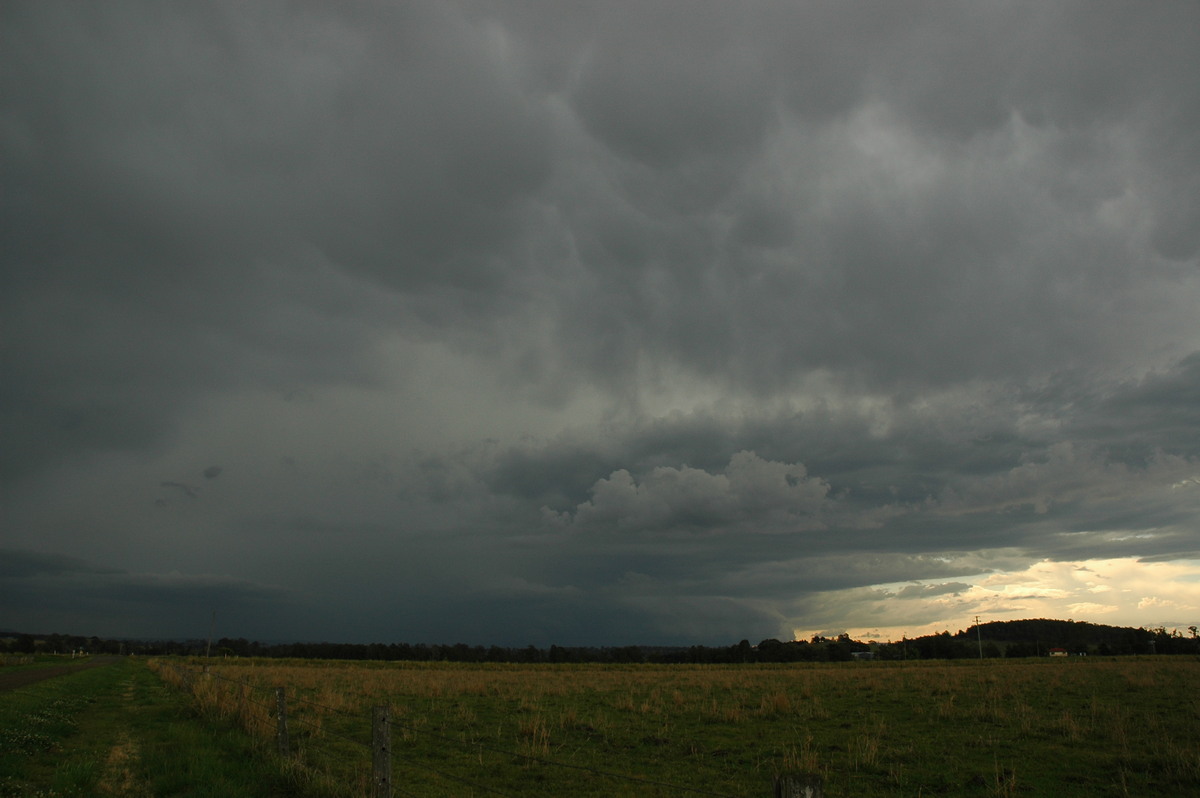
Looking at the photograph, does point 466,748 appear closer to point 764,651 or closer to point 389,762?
point 389,762

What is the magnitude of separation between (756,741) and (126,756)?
1448 cm

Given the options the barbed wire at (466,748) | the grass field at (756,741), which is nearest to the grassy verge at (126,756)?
the grass field at (756,741)

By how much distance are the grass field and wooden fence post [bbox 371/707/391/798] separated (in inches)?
59.9

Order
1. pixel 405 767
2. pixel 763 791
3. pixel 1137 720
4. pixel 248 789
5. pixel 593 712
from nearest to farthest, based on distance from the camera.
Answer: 1. pixel 248 789
2. pixel 763 791
3. pixel 405 767
4. pixel 1137 720
5. pixel 593 712

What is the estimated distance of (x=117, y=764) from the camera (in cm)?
1399

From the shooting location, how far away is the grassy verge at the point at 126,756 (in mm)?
11219

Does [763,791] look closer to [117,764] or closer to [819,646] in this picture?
[117,764]

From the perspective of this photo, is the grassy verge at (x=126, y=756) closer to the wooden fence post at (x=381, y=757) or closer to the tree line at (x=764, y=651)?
the wooden fence post at (x=381, y=757)

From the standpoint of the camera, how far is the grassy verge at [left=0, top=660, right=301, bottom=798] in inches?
442

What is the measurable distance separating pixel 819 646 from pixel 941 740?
4916 inches

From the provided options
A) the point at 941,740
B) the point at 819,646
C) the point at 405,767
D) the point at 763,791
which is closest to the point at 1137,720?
the point at 941,740

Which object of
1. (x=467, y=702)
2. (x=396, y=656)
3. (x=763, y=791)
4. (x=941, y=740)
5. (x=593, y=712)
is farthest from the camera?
(x=396, y=656)

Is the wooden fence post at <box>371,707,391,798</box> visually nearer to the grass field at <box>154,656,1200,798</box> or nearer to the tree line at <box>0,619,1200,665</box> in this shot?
the grass field at <box>154,656,1200,798</box>

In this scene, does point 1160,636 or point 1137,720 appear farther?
point 1160,636
